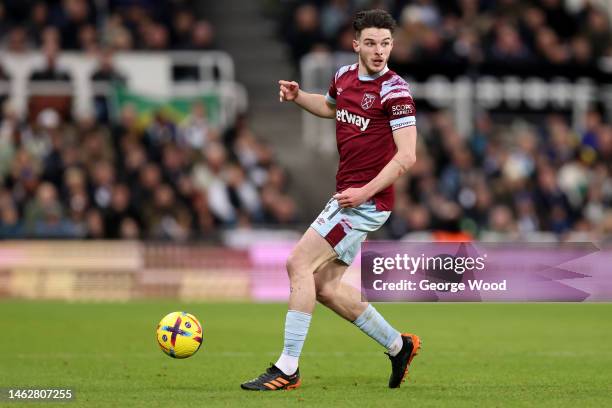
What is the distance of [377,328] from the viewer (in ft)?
31.4

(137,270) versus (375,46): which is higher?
(375,46)

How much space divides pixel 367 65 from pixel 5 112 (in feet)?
45.2

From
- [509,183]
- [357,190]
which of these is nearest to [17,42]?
[509,183]

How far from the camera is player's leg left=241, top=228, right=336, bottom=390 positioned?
364 inches

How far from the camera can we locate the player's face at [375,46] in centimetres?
920

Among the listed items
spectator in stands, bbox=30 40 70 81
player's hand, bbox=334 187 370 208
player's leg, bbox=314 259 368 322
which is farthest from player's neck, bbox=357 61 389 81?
spectator in stands, bbox=30 40 70 81

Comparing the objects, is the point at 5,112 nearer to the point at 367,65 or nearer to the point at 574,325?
the point at 574,325

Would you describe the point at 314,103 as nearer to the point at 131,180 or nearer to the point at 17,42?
the point at 131,180

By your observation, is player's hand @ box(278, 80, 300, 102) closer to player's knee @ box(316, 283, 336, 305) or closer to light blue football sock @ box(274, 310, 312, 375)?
player's knee @ box(316, 283, 336, 305)

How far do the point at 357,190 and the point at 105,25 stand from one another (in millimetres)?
15975

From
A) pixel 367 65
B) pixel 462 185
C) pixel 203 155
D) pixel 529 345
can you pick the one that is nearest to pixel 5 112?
pixel 203 155

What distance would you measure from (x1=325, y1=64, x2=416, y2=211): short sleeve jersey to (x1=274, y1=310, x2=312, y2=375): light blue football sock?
0.90 meters

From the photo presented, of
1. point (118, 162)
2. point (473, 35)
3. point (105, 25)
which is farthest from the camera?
point (473, 35)

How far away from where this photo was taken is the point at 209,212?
21.3 metres
